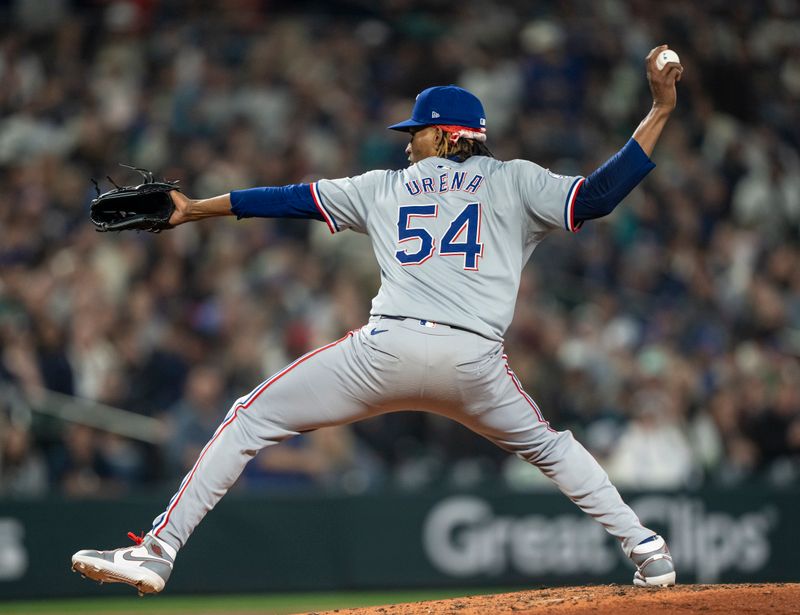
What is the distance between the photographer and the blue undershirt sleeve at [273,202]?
14.8 ft

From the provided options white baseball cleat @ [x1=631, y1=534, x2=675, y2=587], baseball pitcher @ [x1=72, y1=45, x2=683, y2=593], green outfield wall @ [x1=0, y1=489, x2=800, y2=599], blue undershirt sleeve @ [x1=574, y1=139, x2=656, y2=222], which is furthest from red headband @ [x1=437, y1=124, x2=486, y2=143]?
green outfield wall @ [x1=0, y1=489, x2=800, y2=599]

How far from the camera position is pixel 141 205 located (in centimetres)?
465

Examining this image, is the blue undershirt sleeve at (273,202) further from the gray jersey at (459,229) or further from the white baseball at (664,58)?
the white baseball at (664,58)

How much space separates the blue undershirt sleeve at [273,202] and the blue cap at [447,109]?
17.8 inches

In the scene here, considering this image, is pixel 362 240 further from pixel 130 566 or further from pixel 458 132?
pixel 130 566

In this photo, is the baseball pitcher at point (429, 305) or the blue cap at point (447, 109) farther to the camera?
the blue cap at point (447, 109)

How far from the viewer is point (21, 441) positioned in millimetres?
8469

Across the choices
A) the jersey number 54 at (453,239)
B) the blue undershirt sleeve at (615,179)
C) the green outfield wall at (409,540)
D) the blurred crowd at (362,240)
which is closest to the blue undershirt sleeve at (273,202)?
the jersey number 54 at (453,239)

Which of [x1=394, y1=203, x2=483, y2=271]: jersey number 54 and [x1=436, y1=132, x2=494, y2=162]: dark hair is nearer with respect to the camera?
[x1=394, y1=203, x2=483, y2=271]: jersey number 54

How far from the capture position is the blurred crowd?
29.4ft

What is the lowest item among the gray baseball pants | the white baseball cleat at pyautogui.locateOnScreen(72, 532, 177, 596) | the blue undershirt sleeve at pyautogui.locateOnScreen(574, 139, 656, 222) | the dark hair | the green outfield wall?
the green outfield wall

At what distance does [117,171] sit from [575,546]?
4917mm

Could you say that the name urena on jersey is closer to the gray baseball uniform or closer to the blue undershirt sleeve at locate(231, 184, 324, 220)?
the gray baseball uniform

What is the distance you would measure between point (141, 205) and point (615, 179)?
1.78 m
